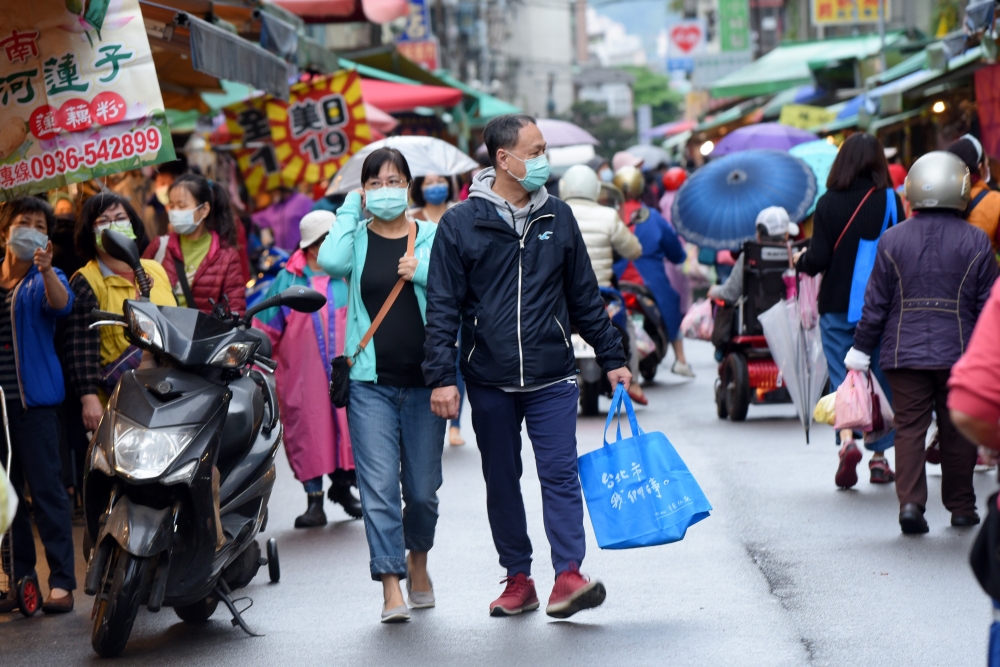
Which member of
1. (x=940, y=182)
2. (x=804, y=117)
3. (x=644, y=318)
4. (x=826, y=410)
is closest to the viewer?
(x=940, y=182)

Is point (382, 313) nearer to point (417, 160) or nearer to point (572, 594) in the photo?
point (572, 594)

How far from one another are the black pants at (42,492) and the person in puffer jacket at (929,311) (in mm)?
4078

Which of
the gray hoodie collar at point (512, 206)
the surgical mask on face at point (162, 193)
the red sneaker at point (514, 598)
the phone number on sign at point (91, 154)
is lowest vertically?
the red sneaker at point (514, 598)

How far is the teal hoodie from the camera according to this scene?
616 cm

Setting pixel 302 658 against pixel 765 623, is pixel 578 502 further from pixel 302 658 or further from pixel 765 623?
pixel 302 658

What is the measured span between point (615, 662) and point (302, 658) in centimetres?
123

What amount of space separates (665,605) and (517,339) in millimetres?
1336

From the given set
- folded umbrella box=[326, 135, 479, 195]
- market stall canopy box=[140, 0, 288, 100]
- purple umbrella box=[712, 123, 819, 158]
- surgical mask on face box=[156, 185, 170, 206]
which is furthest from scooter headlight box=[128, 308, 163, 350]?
purple umbrella box=[712, 123, 819, 158]

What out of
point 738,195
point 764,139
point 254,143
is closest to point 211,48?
point 738,195

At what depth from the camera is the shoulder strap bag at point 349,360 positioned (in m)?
6.16

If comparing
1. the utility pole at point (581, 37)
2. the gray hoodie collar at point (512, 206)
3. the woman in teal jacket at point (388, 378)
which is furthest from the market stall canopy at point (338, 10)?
the utility pole at point (581, 37)

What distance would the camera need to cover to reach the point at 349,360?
6.21 meters

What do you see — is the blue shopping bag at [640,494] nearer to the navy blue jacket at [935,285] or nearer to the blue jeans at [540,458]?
the blue jeans at [540,458]

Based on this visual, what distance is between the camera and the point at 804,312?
391 inches
